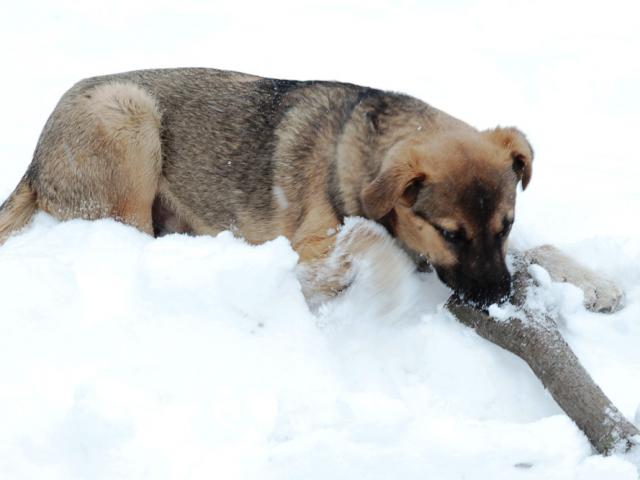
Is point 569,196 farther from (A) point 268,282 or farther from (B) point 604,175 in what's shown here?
(A) point 268,282

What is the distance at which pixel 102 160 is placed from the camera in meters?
5.40

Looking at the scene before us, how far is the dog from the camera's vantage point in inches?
188

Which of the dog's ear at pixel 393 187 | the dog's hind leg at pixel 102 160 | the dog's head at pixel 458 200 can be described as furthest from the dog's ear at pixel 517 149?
the dog's hind leg at pixel 102 160

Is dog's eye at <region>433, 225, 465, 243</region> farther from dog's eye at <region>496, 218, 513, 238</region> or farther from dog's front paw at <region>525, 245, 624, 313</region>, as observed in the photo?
dog's front paw at <region>525, 245, 624, 313</region>

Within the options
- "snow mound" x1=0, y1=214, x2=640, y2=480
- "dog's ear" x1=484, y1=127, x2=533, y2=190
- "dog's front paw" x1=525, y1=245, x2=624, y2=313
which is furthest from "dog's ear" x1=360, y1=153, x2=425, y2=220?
"dog's front paw" x1=525, y1=245, x2=624, y2=313

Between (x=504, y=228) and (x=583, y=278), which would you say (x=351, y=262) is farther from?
(x=583, y=278)

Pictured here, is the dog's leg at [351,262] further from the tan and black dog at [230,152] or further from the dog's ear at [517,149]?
the dog's ear at [517,149]

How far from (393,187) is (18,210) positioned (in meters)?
2.76

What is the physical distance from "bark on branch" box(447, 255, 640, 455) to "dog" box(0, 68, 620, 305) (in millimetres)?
645

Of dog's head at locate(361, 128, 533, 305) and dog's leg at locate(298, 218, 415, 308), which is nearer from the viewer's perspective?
dog's head at locate(361, 128, 533, 305)

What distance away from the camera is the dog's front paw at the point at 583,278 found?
14.1 feet

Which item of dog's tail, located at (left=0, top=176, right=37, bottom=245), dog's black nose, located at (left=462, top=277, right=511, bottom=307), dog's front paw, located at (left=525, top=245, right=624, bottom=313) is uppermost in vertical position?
dog's black nose, located at (left=462, top=277, right=511, bottom=307)

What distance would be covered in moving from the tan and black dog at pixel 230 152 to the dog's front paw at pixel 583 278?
55cm

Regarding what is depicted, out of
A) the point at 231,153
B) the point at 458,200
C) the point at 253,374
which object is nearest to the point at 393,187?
the point at 458,200
